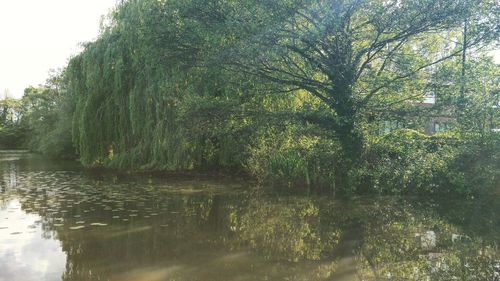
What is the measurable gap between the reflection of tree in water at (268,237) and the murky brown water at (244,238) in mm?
18

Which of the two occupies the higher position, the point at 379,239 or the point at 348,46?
the point at 348,46

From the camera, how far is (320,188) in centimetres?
1331

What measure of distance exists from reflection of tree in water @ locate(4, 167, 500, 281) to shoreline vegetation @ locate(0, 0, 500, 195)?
1.73m

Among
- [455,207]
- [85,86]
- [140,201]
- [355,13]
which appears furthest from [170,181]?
[455,207]

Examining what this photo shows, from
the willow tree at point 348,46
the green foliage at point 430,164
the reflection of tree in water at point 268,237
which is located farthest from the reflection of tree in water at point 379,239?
the willow tree at point 348,46

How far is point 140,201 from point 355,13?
24.9 ft

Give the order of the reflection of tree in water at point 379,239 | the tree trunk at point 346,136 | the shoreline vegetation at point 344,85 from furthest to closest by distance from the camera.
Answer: the tree trunk at point 346,136 < the shoreline vegetation at point 344,85 < the reflection of tree in water at point 379,239

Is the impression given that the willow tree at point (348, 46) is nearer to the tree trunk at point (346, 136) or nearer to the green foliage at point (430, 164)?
the tree trunk at point (346, 136)

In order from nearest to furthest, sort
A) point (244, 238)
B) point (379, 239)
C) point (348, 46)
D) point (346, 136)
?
point (379, 239) < point (244, 238) < point (348, 46) < point (346, 136)

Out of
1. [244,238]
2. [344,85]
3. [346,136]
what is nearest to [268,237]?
[244,238]

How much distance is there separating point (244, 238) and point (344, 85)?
6981 mm

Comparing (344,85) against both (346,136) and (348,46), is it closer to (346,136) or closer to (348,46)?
(348,46)

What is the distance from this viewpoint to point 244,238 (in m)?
7.21

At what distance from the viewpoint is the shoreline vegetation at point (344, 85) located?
11.0 meters
